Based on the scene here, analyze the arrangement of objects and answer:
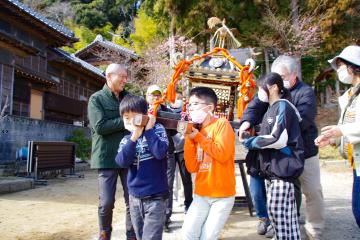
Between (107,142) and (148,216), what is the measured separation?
42.9 inches

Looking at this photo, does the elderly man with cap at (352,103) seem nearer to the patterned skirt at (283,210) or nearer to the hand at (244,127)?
the patterned skirt at (283,210)

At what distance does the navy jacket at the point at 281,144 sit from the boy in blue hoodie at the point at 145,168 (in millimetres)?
806

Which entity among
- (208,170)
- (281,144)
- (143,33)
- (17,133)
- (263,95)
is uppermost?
(143,33)

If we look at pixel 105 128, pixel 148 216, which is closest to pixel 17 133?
pixel 105 128

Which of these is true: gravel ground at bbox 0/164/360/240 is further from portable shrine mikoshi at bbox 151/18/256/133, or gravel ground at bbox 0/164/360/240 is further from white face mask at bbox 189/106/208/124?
white face mask at bbox 189/106/208/124

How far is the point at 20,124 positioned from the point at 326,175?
9.64 m

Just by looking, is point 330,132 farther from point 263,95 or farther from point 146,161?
point 146,161

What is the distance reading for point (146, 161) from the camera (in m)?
2.65

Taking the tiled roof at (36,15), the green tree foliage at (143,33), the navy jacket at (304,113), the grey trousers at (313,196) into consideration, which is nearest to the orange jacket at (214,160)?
the navy jacket at (304,113)

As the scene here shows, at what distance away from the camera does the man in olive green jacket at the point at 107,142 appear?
129 inches

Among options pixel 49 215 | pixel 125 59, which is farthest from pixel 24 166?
pixel 125 59

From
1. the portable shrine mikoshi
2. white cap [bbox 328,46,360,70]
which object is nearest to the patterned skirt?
white cap [bbox 328,46,360,70]

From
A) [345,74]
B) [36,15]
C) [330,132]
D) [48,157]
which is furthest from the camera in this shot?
[36,15]

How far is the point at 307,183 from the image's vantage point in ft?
11.0
